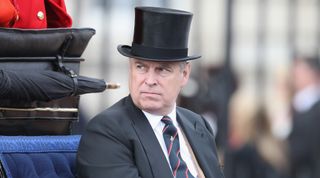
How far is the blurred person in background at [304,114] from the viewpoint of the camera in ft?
27.9

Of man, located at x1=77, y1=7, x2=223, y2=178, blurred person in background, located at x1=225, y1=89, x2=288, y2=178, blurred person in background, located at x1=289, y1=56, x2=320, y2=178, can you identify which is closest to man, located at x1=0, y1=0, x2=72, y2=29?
man, located at x1=77, y1=7, x2=223, y2=178

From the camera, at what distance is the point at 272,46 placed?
8.57 metres

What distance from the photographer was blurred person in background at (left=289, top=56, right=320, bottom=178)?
8508mm

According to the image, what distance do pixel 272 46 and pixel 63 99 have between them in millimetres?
3902

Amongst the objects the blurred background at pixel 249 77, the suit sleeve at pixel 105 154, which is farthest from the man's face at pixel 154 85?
the blurred background at pixel 249 77

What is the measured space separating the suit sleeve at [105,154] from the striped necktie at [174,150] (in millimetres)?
207

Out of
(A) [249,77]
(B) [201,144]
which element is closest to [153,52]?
(B) [201,144]

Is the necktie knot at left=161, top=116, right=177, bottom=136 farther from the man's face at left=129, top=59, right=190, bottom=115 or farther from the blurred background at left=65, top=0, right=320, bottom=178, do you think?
the blurred background at left=65, top=0, right=320, bottom=178

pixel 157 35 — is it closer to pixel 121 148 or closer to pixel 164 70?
pixel 164 70

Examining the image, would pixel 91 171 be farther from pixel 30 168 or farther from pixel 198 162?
pixel 198 162

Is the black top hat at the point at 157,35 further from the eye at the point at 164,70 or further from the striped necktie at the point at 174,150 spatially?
the striped necktie at the point at 174,150

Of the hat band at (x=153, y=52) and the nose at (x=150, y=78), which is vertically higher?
the hat band at (x=153, y=52)

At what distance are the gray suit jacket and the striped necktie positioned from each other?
8 centimetres

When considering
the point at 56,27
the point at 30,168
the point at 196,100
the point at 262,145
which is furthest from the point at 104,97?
the point at 30,168
